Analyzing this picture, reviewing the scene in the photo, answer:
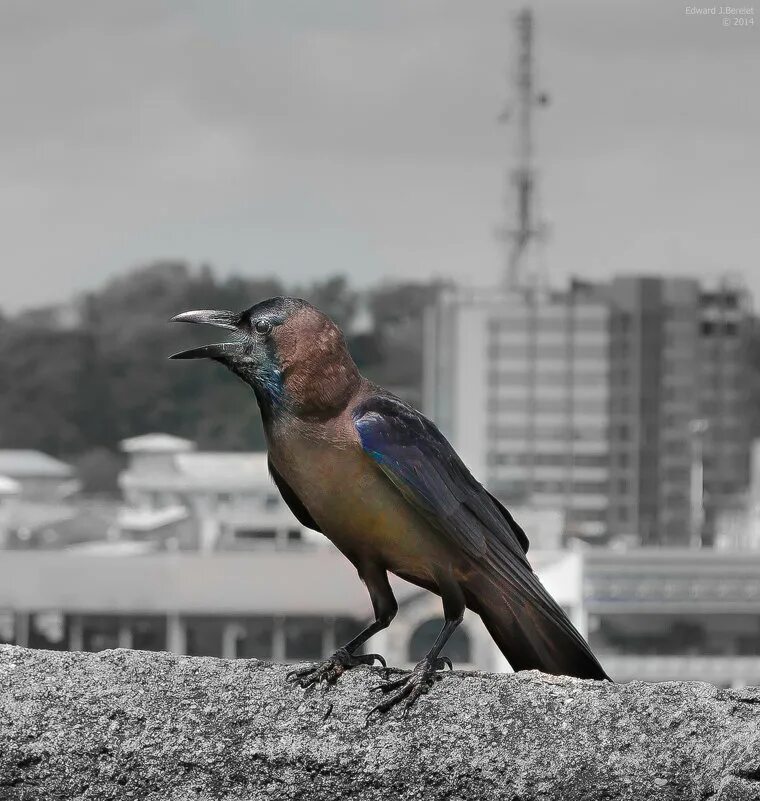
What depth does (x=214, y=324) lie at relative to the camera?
3.60m

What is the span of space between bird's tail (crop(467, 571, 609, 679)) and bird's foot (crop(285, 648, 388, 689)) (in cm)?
26

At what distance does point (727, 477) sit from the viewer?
296 feet

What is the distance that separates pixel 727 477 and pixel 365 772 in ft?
288

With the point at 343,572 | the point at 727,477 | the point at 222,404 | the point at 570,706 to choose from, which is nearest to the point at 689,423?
the point at 727,477

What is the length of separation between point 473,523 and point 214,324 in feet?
2.08

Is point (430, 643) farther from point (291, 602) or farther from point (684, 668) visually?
point (684, 668)

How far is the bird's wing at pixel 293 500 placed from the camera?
3.80 metres

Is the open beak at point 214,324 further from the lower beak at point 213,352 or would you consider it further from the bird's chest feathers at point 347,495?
the bird's chest feathers at point 347,495

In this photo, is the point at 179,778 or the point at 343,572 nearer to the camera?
the point at 179,778

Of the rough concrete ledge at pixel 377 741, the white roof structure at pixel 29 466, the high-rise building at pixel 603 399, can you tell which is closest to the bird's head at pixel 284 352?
the rough concrete ledge at pixel 377 741

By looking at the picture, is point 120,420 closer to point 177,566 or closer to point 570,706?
point 177,566

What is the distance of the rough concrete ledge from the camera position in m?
3.92

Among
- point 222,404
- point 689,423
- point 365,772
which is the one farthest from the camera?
point 689,423

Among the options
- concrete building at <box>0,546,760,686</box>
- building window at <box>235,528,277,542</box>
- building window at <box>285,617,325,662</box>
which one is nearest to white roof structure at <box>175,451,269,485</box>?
building window at <box>235,528,277,542</box>
